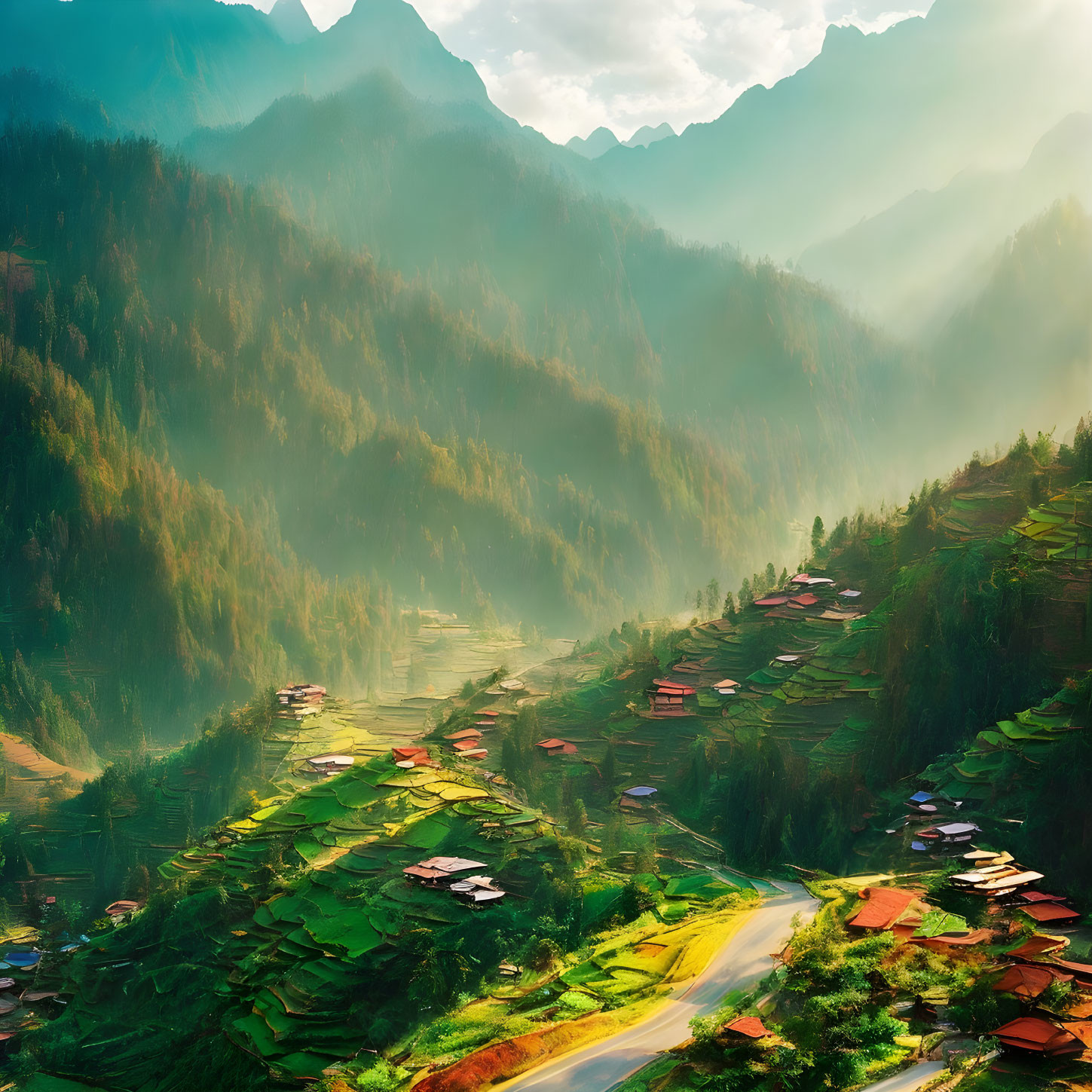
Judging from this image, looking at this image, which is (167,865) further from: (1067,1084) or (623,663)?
(1067,1084)

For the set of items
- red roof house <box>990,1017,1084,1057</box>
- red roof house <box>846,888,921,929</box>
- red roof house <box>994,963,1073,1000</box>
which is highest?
red roof house <box>994,963,1073,1000</box>

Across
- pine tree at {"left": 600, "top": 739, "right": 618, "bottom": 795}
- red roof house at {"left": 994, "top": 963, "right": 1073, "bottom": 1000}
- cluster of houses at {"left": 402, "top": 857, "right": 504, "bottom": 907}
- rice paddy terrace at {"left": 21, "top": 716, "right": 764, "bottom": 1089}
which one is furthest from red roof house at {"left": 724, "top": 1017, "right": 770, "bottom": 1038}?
pine tree at {"left": 600, "top": 739, "right": 618, "bottom": 795}

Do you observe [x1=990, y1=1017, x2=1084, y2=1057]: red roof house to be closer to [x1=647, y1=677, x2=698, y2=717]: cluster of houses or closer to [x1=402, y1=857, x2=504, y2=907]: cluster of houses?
[x1=402, y1=857, x2=504, y2=907]: cluster of houses

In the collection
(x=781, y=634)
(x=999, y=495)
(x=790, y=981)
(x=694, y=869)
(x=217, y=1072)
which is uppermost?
(x=999, y=495)

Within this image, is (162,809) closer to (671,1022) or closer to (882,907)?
Result: (671,1022)

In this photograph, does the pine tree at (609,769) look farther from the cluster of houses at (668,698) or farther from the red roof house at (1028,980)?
the red roof house at (1028,980)

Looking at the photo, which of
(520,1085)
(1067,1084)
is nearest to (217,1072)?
(520,1085)
